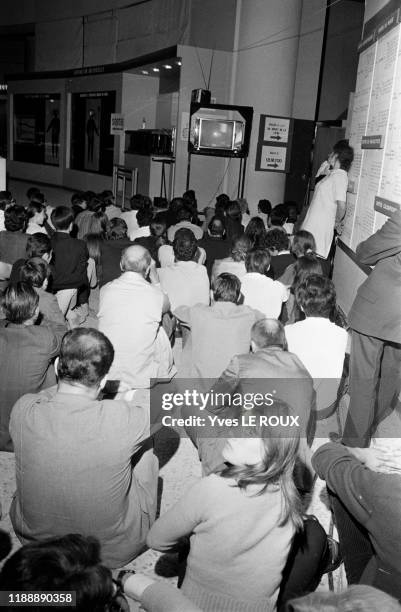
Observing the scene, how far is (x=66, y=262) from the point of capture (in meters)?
5.55

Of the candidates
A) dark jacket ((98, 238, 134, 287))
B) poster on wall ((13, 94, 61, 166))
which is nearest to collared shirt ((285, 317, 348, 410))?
dark jacket ((98, 238, 134, 287))

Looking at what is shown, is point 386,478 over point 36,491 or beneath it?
over

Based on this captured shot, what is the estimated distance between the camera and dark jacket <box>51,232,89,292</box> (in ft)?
18.1

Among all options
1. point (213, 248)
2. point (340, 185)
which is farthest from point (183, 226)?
point (340, 185)

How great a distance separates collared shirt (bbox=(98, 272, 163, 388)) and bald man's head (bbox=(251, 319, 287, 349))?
93cm

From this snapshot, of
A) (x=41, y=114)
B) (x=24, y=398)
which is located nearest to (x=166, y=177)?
(x=41, y=114)

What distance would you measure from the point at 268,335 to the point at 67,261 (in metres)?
2.94

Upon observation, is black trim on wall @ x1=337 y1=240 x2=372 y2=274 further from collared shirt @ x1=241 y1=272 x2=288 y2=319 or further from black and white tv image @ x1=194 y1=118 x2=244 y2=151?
black and white tv image @ x1=194 y1=118 x2=244 y2=151

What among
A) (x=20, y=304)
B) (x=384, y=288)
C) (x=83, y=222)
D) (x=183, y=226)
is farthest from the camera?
(x=83, y=222)

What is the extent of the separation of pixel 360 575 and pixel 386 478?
0.45m

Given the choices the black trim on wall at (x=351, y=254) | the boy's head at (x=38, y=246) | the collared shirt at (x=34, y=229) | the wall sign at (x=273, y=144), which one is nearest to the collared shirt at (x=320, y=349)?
the black trim on wall at (x=351, y=254)

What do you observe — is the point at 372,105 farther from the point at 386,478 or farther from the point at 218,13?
the point at 218,13

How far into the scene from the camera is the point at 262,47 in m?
11.2

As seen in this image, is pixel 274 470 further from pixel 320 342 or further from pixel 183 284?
pixel 183 284
